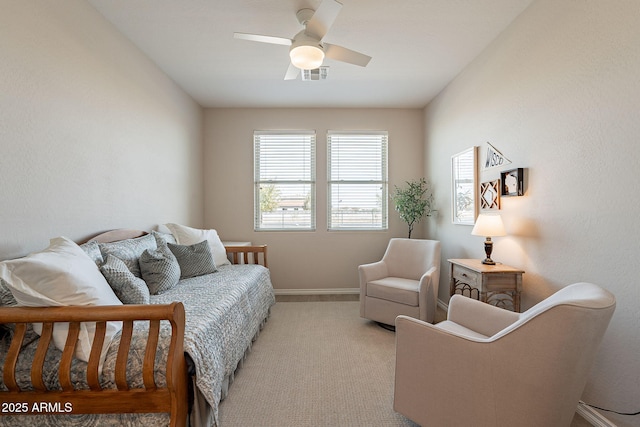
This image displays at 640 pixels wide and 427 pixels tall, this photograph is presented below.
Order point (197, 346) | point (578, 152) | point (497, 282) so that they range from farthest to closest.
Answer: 1. point (497, 282)
2. point (578, 152)
3. point (197, 346)

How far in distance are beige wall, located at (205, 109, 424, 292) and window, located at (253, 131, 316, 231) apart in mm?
104

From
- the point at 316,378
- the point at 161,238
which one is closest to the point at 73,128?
the point at 161,238

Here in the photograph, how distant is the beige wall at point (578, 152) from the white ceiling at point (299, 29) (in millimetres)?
415

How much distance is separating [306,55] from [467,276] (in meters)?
Answer: 2.12

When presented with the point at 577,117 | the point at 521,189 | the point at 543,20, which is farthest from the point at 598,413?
the point at 543,20

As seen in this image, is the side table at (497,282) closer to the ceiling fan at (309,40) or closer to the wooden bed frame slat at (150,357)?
the ceiling fan at (309,40)

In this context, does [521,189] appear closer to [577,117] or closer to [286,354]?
[577,117]

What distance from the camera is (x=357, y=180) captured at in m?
4.46

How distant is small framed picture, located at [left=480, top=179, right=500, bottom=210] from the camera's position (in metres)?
2.66

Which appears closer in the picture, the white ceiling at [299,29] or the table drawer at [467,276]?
the white ceiling at [299,29]

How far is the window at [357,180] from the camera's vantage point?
175 inches

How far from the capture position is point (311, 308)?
374cm

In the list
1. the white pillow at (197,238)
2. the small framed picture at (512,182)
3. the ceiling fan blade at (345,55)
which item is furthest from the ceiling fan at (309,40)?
the white pillow at (197,238)

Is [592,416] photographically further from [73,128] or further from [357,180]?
[73,128]
